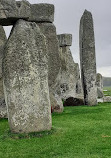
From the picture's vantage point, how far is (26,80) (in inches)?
320

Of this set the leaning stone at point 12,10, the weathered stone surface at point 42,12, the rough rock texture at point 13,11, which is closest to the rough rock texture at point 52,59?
the weathered stone surface at point 42,12

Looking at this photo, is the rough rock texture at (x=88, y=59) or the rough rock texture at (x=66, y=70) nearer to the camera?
the rough rock texture at (x=88, y=59)

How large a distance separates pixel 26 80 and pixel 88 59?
8981 millimetres

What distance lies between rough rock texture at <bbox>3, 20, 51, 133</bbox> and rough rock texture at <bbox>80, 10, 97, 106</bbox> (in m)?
8.45

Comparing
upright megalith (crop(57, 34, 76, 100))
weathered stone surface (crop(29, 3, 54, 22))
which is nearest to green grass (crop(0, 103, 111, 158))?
weathered stone surface (crop(29, 3, 54, 22))

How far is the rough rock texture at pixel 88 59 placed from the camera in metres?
16.7

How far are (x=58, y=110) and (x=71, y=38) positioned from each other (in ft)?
26.2

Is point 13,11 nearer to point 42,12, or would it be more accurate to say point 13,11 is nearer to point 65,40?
point 42,12

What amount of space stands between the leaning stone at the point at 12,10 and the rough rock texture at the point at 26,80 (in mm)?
182

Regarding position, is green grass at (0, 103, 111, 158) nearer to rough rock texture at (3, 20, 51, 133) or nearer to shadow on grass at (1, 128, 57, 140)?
A: shadow on grass at (1, 128, 57, 140)

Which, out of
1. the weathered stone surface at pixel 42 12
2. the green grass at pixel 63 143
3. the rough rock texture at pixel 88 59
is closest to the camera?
the green grass at pixel 63 143

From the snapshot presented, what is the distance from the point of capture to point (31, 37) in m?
8.32

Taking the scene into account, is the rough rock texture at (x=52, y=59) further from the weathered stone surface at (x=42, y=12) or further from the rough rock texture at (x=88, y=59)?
the rough rock texture at (x=88, y=59)

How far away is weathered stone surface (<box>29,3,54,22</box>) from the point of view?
14.0m
